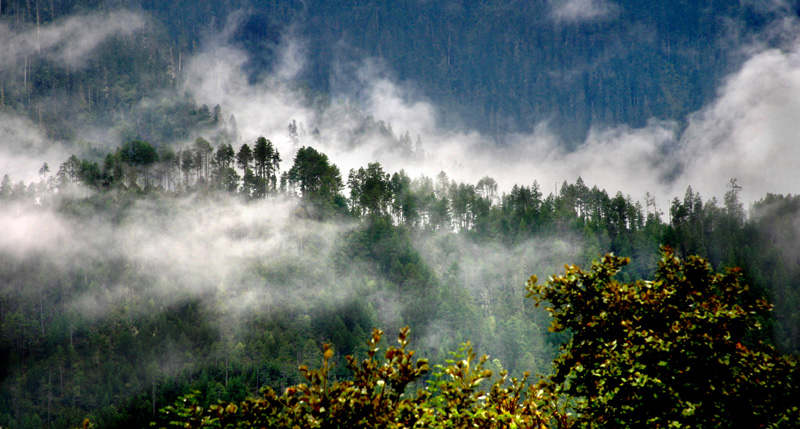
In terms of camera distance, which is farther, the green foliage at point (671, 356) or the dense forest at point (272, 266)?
the dense forest at point (272, 266)

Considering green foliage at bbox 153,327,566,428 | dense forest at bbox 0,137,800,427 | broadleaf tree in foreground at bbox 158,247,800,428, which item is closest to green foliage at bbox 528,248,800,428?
broadleaf tree in foreground at bbox 158,247,800,428

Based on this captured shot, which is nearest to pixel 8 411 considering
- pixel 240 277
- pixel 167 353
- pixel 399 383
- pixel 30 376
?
pixel 30 376

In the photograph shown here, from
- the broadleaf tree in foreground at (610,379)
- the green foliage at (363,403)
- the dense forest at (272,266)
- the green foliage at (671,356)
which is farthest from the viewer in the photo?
the dense forest at (272,266)

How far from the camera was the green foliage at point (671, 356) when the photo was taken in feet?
16.9

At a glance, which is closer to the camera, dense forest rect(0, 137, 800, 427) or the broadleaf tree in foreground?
the broadleaf tree in foreground

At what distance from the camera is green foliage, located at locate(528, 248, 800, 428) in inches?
203

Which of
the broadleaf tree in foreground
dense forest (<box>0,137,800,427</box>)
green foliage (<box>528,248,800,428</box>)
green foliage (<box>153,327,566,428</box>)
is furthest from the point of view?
dense forest (<box>0,137,800,427</box>)

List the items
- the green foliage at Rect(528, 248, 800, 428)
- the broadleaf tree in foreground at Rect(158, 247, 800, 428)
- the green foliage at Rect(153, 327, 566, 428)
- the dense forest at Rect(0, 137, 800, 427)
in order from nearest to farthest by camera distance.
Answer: the green foliage at Rect(153, 327, 566, 428)
the broadleaf tree in foreground at Rect(158, 247, 800, 428)
the green foliage at Rect(528, 248, 800, 428)
the dense forest at Rect(0, 137, 800, 427)

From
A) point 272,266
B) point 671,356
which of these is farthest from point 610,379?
point 272,266

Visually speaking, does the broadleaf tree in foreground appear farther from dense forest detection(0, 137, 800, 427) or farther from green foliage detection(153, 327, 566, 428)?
dense forest detection(0, 137, 800, 427)

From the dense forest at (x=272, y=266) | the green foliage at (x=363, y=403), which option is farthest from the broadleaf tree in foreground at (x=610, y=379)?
the dense forest at (x=272, y=266)

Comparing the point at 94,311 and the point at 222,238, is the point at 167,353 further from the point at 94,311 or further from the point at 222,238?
the point at 222,238

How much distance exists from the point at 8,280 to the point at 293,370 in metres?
104

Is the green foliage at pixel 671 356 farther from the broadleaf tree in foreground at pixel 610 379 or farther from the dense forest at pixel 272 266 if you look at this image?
the dense forest at pixel 272 266
